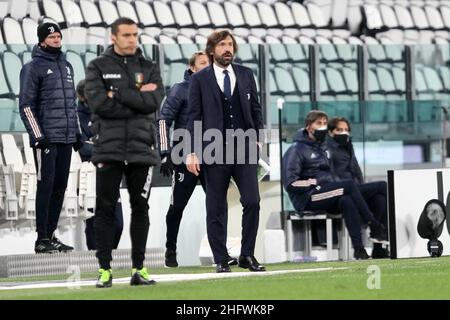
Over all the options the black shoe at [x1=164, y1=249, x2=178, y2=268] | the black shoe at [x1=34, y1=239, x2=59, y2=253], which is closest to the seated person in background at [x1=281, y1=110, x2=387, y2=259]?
the black shoe at [x1=164, y1=249, x2=178, y2=268]

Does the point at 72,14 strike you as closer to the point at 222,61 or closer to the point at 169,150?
the point at 169,150

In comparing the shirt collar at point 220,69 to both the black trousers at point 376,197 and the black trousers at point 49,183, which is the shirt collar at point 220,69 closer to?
the black trousers at point 49,183

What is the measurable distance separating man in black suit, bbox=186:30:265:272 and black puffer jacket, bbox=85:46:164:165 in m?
1.64

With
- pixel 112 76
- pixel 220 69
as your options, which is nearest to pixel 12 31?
pixel 220 69

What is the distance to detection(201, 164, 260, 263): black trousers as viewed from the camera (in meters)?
11.0

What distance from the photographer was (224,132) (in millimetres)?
10969

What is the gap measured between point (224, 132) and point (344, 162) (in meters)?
4.41

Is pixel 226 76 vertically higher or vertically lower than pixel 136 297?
higher

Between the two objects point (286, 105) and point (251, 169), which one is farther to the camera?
point (286, 105)

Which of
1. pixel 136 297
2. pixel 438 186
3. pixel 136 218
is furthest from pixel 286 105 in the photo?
pixel 136 297

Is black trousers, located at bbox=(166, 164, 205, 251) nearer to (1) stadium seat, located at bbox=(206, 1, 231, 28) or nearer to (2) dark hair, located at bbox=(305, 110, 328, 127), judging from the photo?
(2) dark hair, located at bbox=(305, 110, 328, 127)
